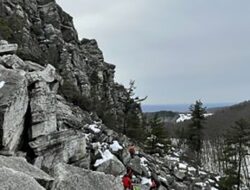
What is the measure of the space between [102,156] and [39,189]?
1258cm

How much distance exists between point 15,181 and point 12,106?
22.5ft

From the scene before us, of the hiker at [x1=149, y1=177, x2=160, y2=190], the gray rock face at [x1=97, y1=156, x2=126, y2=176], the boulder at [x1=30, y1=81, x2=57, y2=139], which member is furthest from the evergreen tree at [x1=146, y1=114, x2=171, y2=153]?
the boulder at [x1=30, y1=81, x2=57, y2=139]

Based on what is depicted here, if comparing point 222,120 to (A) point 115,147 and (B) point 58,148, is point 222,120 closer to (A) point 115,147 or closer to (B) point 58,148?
(A) point 115,147

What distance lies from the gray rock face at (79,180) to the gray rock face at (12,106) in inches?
173

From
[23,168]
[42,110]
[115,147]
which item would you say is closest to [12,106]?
[42,110]

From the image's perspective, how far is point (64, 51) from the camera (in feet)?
203

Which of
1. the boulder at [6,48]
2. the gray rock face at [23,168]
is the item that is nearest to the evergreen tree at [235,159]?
the boulder at [6,48]

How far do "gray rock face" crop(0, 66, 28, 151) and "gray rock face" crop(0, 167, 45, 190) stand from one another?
19.6ft

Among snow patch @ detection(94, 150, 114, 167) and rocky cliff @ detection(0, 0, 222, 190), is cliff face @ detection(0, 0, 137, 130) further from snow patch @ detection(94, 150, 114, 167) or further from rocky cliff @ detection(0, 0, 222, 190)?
snow patch @ detection(94, 150, 114, 167)

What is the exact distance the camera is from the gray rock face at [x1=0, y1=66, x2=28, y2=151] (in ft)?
52.0

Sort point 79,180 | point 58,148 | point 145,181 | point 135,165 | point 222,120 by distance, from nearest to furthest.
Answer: point 79,180
point 58,148
point 145,181
point 135,165
point 222,120

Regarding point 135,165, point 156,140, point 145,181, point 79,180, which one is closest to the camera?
point 79,180

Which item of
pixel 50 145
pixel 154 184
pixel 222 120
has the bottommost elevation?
pixel 154 184

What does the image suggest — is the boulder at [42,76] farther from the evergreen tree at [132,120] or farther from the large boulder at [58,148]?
the evergreen tree at [132,120]
